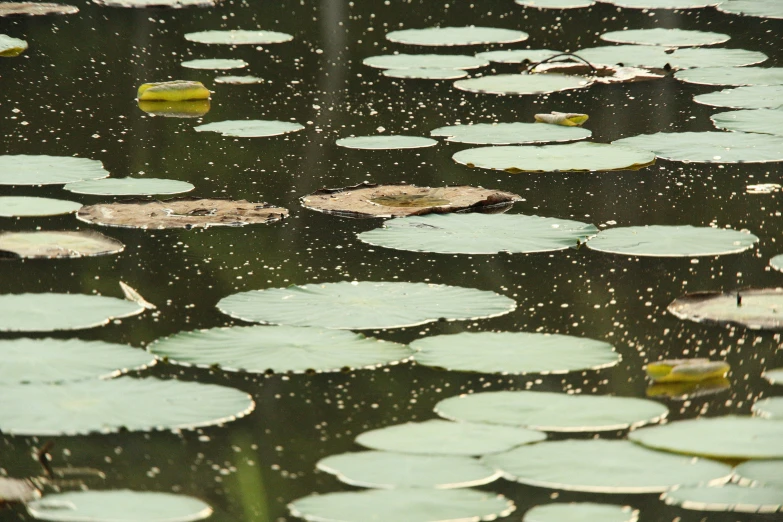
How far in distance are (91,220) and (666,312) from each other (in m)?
1.55

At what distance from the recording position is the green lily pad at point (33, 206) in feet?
11.6

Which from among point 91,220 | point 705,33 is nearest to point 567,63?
point 705,33

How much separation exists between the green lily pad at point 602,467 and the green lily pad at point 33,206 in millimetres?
1946

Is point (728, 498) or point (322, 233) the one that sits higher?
point (728, 498)

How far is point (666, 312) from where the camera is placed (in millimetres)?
2834

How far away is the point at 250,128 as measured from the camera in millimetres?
4703

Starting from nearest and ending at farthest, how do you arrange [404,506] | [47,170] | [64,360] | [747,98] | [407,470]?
[404,506] → [407,470] → [64,360] → [47,170] → [747,98]

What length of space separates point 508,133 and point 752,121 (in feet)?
2.92

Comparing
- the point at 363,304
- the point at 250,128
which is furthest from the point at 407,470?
the point at 250,128

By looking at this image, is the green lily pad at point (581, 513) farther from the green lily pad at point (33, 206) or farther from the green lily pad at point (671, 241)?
the green lily pad at point (33, 206)

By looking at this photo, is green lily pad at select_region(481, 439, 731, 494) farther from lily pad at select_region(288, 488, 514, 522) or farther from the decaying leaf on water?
the decaying leaf on water

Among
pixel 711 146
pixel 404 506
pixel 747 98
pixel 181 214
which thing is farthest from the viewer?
pixel 747 98

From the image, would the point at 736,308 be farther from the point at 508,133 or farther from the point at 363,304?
the point at 508,133

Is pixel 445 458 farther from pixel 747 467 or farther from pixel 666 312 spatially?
pixel 666 312
